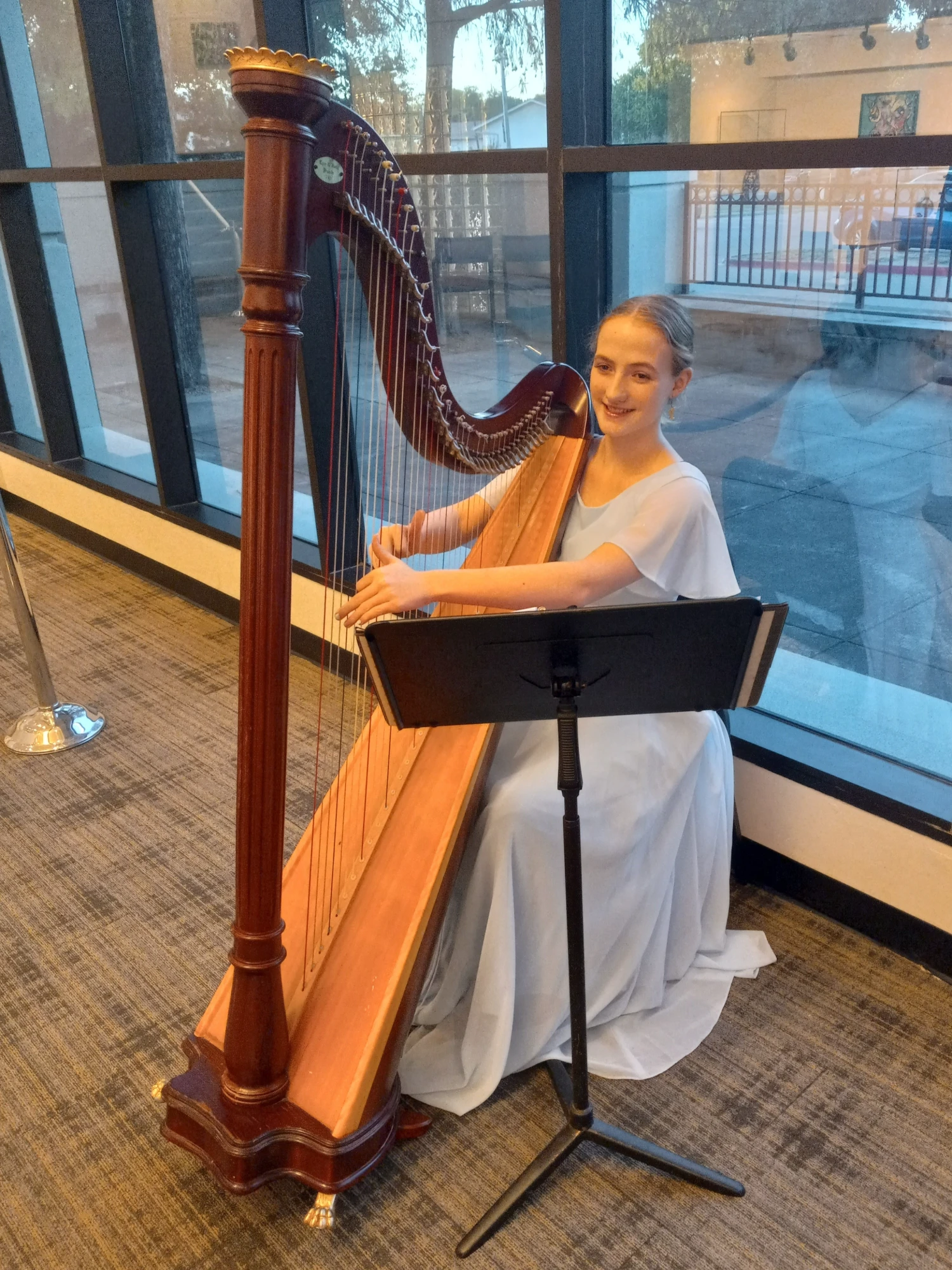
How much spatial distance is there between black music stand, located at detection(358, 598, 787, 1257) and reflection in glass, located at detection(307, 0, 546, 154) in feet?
4.71

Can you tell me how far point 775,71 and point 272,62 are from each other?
119cm

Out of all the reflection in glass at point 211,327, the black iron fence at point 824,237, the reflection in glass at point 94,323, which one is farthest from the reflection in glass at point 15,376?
the black iron fence at point 824,237

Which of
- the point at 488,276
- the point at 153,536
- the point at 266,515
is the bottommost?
the point at 153,536

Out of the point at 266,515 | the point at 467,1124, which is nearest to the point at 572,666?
the point at 266,515

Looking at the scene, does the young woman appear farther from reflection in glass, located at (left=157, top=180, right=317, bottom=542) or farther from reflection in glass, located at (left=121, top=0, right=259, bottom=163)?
reflection in glass, located at (left=121, top=0, right=259, bottom=163)

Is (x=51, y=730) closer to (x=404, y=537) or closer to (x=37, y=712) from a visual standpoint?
(x=37, y=712)

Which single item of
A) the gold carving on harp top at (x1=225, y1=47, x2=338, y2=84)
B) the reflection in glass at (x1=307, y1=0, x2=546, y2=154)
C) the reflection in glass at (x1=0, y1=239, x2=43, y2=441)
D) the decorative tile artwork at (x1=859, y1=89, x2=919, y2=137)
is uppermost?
the reflection in glass at (x1=307, y1=0, x2=546, y2=154)

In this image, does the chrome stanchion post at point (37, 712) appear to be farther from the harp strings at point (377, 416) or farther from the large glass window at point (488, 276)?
the large glass window at point (488, 276)

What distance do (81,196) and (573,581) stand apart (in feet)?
10.7

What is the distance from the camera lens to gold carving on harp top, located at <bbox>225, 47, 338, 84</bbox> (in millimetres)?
1072

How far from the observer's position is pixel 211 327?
3732 mm

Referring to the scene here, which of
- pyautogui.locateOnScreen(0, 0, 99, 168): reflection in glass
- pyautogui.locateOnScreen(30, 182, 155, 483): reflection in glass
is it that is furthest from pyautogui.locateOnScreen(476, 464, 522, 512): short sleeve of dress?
pyautogui.locateOnScreen(0, 0, 99, 168): reflection in glass

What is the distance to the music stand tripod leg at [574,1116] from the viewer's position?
1.47 m

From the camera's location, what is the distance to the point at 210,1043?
1.70 m
